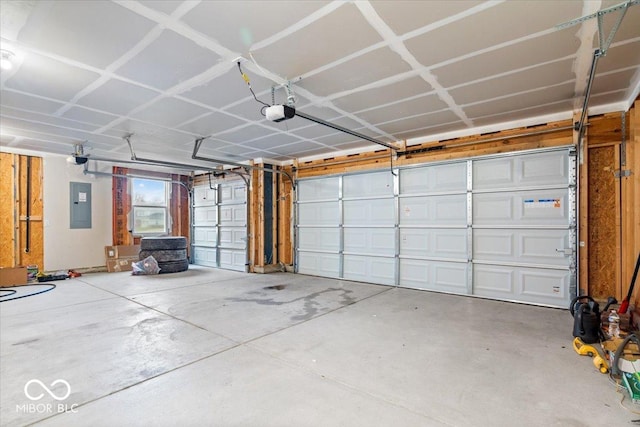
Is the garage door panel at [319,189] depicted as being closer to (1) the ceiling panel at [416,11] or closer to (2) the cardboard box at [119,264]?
(1) the ceiling panel at [416,11]

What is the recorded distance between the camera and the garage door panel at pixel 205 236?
8.67m

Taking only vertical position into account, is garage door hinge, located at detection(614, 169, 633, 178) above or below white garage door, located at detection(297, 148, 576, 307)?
above

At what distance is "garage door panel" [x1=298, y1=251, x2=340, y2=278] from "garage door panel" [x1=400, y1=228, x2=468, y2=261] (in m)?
1.62

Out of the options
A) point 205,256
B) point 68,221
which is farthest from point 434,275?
point 68,221

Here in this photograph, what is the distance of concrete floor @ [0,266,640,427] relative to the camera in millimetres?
1932

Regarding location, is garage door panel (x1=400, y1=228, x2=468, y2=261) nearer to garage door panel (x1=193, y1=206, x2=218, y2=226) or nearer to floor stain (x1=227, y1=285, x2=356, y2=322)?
floor stain (x1=227, y1=285, x2=356, y2=322)

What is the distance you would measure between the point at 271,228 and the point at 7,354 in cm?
519

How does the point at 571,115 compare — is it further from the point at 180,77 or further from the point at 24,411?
the point at 24,411

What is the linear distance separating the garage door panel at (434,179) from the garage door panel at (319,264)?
2201 millimetres

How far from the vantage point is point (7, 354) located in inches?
109

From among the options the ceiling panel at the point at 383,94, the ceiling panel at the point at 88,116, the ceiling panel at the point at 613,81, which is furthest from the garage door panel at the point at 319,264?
the ceiling panel at the point at 613,81

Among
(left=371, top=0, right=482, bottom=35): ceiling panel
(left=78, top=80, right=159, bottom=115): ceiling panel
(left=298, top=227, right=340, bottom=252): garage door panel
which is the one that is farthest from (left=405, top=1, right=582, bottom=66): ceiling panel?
(left=298, top=227, right=340, bottom=252): garage door panel

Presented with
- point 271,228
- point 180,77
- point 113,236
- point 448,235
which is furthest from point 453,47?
point 113,236

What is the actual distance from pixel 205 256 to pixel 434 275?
21.3ft
